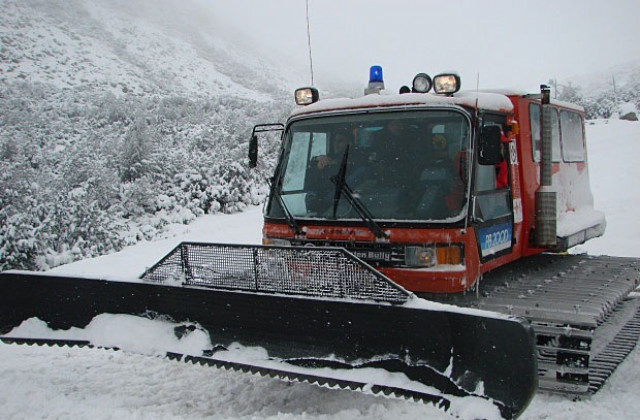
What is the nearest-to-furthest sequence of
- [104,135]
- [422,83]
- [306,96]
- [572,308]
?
[572,308]
[422,83]
[306,96]
[104,135]

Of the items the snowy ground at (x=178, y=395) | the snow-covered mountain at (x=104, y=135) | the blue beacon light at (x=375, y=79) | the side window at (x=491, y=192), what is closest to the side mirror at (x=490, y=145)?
the side window at (x=491, y=192)

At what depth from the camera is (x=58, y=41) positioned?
3312 cm

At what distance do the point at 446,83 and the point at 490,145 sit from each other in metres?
0.66

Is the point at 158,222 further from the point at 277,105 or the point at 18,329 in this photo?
the point at 277,105

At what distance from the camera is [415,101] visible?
4730 mm

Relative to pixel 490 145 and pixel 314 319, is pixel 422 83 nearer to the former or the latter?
pixel 490 145

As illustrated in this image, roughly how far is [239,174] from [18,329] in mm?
10554

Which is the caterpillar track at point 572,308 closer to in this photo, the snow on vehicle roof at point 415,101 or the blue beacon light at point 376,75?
the snow on vehicle roof at point 415,101

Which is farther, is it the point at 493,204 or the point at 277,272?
the point at 493,204

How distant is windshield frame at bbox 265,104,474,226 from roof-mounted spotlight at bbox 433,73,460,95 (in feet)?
0.65

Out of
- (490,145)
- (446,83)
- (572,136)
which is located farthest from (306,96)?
(572,136)

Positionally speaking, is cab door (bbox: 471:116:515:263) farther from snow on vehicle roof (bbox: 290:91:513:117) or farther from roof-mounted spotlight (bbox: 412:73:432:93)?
roof-mounted spotlight (bbox: 412:73:432:93)

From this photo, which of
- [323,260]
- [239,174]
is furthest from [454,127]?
[239,174]

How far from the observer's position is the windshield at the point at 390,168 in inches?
179
